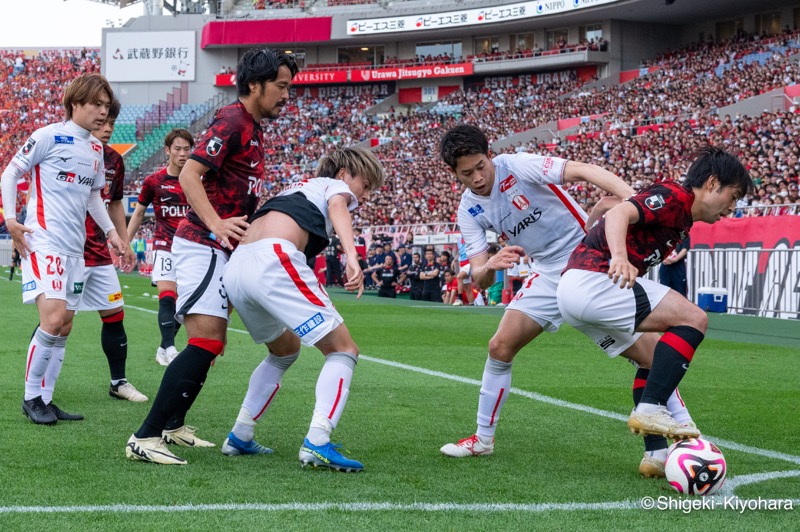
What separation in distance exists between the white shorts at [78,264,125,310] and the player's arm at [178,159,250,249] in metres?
2.72

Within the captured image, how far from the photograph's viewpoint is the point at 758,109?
35.6 meters

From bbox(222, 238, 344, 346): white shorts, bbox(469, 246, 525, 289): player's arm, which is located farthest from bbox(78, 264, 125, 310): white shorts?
bbox(469, 246, 525, 289): player's arm

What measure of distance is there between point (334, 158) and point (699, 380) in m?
5.38

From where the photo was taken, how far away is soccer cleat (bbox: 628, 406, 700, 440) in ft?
15.0

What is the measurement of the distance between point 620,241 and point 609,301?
426mm

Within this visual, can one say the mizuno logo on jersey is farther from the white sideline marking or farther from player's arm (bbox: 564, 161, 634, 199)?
the white sideline marking

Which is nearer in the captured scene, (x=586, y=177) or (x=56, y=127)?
(x=586, y=177)

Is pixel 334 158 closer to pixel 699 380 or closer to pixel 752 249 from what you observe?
pixel 699 380

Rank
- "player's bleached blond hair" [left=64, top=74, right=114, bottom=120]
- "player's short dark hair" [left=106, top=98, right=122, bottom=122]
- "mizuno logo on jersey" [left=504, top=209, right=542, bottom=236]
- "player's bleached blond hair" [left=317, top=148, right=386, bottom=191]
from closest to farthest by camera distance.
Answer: "player's bleached blond hair" [left=317, top=148, right=386, bottom=191] → "mizuno logo on jersey" [left=504, top=209, right=542, bottom=236] → "player's bleached blond hair" [left=64, top=74, right=114, bottom=120] → "player's short dark hair" [left=106, top=98, right=122, bottom=122]

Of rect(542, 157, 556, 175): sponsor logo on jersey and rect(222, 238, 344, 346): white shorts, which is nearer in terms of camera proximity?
rect(222, 238, 344, 346): white shorts

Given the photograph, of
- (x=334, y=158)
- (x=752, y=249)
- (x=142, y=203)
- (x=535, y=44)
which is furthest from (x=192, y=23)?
(x=334, y=158)

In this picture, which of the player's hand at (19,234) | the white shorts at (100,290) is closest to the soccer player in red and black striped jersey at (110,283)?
the white shorts at (100,290)

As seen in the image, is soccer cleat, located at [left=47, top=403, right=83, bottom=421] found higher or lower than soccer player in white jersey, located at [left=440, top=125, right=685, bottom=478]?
lower

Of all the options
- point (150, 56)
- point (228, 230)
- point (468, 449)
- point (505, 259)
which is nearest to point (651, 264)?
point (505, 259)
